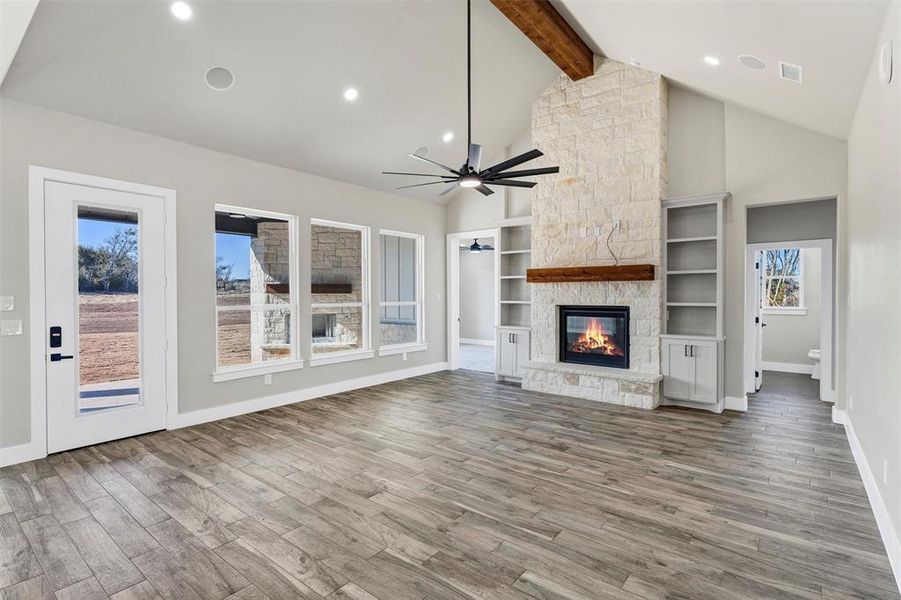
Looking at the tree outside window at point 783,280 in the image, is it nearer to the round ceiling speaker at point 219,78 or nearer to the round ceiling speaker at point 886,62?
the round ceiling speaker at point 886,62

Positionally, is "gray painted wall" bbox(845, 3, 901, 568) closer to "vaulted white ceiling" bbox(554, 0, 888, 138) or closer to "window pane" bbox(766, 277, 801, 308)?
"vaulted white ceiling" bbox(554, 0, 888, 138)

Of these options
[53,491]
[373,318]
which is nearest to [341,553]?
[53,491]

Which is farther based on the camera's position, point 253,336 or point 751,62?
point 253,336

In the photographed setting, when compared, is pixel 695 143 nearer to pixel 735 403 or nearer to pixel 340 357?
pixel 735 403

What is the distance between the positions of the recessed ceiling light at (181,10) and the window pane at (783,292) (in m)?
9.24

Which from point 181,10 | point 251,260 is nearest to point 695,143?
point 181,10

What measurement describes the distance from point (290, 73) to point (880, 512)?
570cm

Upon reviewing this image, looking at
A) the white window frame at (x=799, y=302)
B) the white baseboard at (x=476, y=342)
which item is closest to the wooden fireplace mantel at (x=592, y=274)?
the white window frame at (x=799, y=302)

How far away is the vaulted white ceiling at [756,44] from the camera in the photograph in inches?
113

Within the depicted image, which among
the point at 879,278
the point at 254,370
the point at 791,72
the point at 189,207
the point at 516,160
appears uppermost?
the point at 791,72

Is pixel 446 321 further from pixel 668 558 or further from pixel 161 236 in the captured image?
pixel 668 558

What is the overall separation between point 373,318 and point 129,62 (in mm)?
4224

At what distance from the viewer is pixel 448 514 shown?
2908mm

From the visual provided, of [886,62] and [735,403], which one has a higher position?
[886,62]
